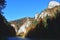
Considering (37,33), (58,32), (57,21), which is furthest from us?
(37,33)

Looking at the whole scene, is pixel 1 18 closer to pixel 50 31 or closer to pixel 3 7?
pixel 3 7

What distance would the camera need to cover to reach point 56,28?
148 m

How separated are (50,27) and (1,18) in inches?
4174

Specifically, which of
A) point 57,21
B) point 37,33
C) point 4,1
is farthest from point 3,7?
point 37,33

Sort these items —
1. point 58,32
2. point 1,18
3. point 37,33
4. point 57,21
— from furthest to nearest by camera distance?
point 37,33 → point 57,21 → point 58,32 → point 1,18

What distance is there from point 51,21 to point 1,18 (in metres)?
108

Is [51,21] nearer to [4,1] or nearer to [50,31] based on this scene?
[50,31]

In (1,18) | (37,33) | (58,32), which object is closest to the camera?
(1,18)

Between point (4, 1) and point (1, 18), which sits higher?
point (4, 1)

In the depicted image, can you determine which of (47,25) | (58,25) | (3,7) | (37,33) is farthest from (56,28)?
(3,7)

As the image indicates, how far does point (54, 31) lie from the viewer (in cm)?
14975

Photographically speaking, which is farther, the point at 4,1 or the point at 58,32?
the point at 58,32

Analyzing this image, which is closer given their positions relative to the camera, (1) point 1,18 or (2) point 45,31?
(1) point 1,18

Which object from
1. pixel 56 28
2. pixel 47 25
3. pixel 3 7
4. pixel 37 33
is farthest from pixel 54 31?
pixel 3 7
